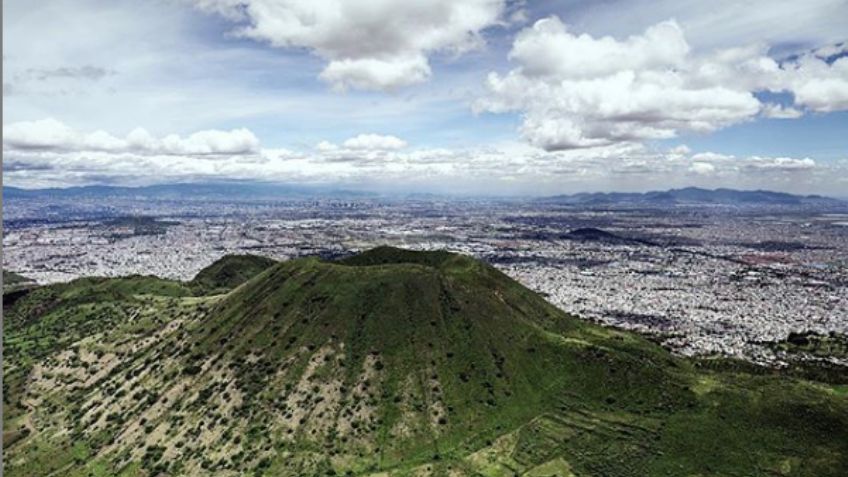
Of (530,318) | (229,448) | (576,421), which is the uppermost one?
(530,318)

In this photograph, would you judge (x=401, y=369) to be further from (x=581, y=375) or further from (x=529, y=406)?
(x=581, y=375)

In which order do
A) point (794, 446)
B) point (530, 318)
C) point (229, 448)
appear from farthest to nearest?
point (530, 318) → point (229, 448) → point (794, 446)

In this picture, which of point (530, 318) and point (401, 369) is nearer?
point (401, 369)

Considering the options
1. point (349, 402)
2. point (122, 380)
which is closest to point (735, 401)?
point (349, 402)

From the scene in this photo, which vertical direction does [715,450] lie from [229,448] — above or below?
above

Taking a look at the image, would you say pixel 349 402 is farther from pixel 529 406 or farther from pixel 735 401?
pixel 735 401

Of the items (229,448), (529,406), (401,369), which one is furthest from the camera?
(401,369)

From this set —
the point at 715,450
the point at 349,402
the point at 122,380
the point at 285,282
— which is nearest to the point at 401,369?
the point at 349,402
